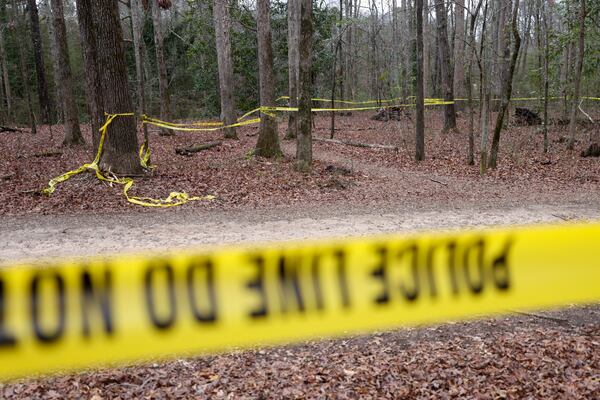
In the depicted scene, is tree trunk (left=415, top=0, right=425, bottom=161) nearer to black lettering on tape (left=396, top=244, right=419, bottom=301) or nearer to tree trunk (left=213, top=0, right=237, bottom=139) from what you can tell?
tree trunk (left=213, top=0, right=237, bottom=139)

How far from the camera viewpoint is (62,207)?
8445 mm

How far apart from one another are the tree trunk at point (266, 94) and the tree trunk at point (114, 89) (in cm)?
398

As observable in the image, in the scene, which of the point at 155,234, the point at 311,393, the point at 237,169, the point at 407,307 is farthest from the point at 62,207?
the point at 407,307

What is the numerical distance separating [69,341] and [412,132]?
18.6 m

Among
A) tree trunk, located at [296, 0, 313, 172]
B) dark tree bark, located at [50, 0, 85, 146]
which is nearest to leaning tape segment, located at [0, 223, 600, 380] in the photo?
tree trunk, located at [296, 0, 313, 172]

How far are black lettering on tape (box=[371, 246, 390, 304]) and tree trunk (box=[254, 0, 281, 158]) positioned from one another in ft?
35.5

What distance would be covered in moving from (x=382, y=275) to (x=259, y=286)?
68 centimetres

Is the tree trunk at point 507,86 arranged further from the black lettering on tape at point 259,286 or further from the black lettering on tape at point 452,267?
the black lettering on tape at point 259,286

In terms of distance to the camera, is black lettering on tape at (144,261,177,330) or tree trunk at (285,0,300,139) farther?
tree trunk at (285,0,300,139)

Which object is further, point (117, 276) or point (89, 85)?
point (89, 85)

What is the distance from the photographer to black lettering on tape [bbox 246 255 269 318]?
243 cm

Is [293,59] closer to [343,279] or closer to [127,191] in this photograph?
[127,191]

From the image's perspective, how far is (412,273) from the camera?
2707 mm

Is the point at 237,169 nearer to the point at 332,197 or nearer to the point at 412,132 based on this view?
the point at 332,197
